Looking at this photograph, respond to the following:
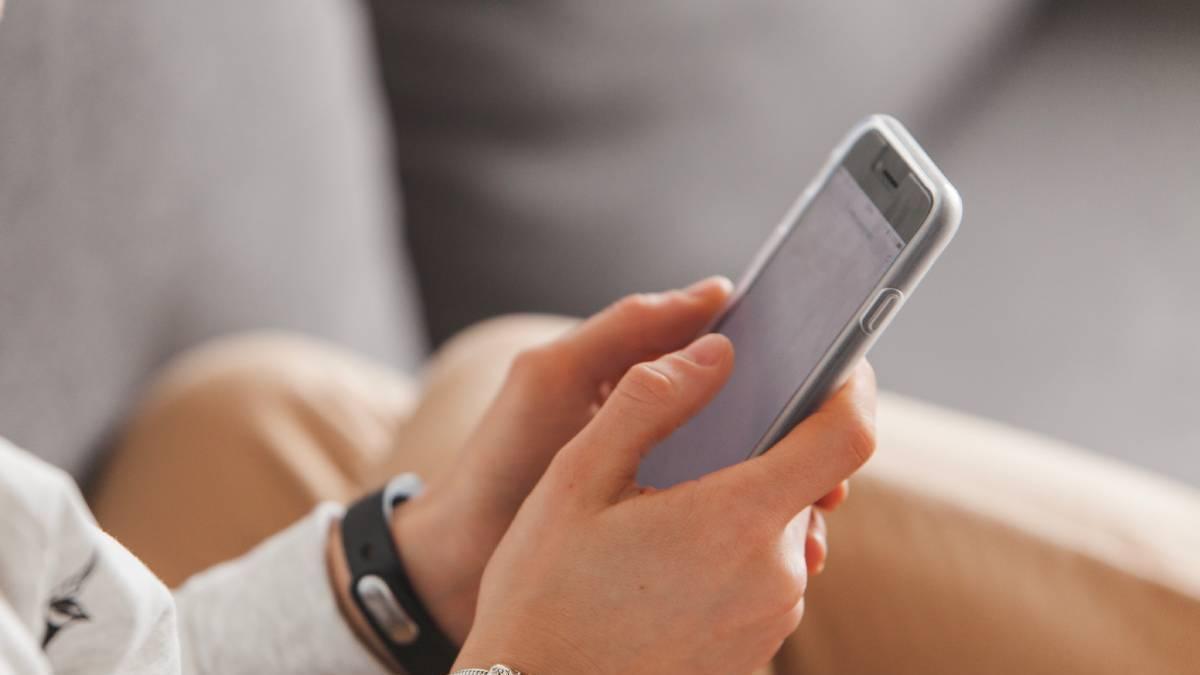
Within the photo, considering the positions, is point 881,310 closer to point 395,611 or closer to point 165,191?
point 395,611

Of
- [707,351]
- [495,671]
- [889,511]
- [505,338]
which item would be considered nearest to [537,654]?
[495,671]

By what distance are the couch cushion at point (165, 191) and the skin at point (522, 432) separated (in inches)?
8.7

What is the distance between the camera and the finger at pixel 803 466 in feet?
1.19

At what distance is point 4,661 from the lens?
0.31 meters

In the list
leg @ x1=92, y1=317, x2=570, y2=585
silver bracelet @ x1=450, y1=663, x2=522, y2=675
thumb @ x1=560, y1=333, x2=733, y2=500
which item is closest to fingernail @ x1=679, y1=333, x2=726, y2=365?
thumb @ x1=560, y1=333, x2=733, y2=500

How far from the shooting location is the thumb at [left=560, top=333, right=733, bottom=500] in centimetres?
37

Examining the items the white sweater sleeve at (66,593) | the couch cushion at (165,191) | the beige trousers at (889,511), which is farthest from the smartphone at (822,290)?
the couch cushion at (165,191)

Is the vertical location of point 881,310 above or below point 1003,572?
above

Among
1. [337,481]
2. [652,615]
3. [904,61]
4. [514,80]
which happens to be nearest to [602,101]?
[514,80]

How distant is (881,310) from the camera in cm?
38

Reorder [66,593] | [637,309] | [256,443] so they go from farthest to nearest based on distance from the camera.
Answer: [256,443], [637,309], [66,593]

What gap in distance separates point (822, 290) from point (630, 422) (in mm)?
104

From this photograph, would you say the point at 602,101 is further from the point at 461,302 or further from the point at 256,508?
the point at 256,508

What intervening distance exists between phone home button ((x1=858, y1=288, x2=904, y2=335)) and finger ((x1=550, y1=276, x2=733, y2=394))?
12cm
